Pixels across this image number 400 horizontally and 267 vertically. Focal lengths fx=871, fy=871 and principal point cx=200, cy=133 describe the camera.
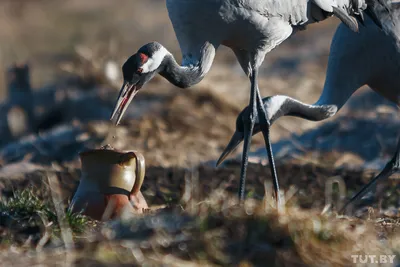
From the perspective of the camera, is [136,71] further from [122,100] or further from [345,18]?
[345,18]

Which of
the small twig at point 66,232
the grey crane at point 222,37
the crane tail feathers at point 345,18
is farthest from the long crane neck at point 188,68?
the small twig at point 66,232

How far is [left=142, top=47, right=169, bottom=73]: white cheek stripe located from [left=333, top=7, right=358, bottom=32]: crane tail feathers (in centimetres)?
161

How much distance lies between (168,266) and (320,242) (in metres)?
0.78

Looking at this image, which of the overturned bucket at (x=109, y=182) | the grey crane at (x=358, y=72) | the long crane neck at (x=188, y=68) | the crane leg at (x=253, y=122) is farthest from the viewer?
the grey crane at (x=358, y=72)

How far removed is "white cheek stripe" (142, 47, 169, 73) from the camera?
556 centimetres

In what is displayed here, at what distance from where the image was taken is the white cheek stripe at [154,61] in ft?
18.2

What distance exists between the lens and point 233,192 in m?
7.31

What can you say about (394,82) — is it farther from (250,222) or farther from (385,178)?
(250,222)

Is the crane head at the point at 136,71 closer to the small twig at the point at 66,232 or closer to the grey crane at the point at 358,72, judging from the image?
the small twig at the point at 66,232

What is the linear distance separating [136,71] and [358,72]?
2233 millimetres

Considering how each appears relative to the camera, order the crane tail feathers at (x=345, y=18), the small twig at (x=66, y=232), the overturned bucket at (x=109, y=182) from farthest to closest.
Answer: the crane tail feathers at (x=345, y=18), the overturned bucket at (x=109, y=182), the small twig at (x=66, y=232)

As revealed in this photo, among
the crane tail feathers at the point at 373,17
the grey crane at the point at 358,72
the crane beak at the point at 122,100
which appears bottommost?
the grey crane at the point at 358,72

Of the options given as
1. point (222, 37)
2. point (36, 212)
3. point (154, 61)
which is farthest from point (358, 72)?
point (36, 212)

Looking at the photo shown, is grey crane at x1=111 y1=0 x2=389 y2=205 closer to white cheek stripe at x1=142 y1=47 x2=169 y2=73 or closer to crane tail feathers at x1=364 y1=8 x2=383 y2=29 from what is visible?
white cheek stripe at x1=142 y1=47 x2=169 y2=73
